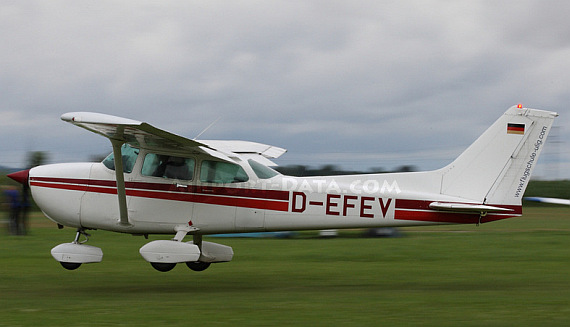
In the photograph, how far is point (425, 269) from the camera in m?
12.7

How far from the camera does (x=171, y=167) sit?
1053 centimetres

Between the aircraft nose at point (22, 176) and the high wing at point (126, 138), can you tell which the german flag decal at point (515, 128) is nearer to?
the high wing at point (126, 138)

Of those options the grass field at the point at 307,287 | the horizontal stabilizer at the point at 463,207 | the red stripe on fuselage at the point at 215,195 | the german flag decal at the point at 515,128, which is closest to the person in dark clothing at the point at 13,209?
the grass field at the point at 307,287

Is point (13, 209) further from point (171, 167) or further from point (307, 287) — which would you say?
point (307, 287)

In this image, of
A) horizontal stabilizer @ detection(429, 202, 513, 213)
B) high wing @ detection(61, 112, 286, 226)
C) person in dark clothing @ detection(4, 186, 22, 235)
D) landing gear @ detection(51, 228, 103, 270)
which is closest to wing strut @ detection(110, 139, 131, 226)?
high wing @ detection(61, 112, 286, 226)

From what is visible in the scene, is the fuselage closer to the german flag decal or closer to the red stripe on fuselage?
the red stripe on fuselage

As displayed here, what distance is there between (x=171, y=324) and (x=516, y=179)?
554 centimetres

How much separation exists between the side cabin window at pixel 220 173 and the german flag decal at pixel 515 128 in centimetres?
390

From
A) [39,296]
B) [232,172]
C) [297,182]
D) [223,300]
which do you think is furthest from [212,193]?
[39,296]

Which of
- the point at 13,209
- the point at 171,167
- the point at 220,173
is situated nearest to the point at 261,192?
the point at 220,173

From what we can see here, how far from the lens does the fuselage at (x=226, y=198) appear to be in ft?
34.1

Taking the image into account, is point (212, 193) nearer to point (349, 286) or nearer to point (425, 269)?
point (349, 286)

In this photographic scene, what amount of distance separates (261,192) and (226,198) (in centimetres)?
52

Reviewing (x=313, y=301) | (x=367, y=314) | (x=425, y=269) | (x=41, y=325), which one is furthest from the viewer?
(x=425, y=269)
